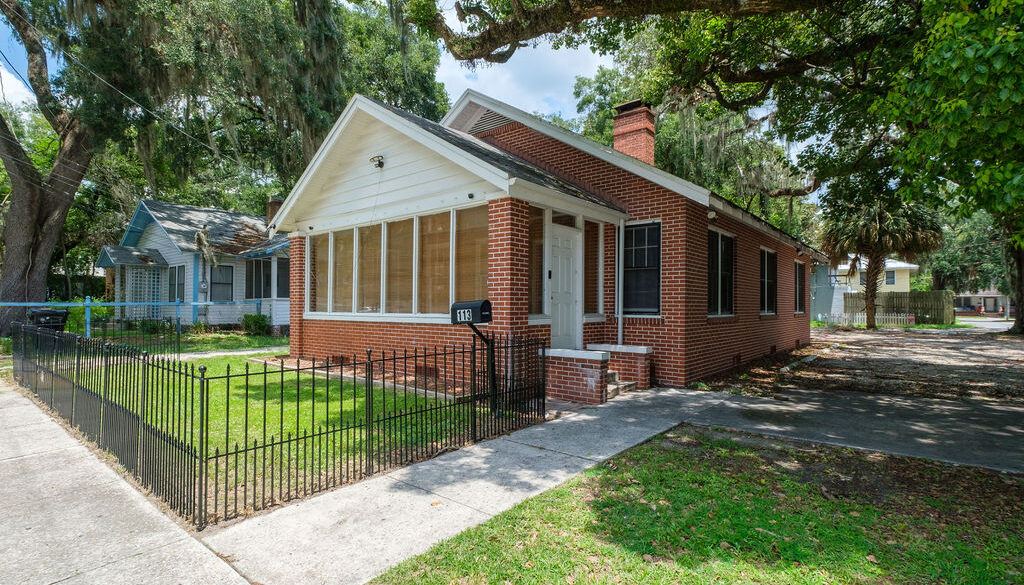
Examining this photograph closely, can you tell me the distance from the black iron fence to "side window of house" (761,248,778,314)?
8652 millimetres

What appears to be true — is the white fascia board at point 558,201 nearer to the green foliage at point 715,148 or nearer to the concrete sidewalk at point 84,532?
the concrete sidewalk at point 84,532

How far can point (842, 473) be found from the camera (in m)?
4.53

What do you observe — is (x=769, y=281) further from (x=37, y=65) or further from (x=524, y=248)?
(x=37, y=65)

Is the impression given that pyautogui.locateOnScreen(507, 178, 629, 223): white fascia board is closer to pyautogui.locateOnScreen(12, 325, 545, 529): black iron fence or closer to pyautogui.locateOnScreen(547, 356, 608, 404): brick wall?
pyautogui.locateOnScreen(12, 325, 545, 529): black iron fence

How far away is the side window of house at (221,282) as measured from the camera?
64.4 ft

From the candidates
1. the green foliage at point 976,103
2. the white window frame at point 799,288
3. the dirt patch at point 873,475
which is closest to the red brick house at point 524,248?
the dirt patch at point 873,475

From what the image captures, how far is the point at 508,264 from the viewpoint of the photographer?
23.5 ft

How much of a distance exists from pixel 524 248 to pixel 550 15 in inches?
159

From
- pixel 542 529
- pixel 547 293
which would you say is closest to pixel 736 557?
pixel 542 529

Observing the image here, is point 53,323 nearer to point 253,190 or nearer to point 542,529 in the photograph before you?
point 542,529

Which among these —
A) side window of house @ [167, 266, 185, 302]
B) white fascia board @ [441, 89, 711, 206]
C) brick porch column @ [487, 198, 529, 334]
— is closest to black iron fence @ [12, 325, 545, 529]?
brick porch column @ [487, 198, 529, 334]

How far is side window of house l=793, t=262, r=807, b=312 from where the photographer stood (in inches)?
622

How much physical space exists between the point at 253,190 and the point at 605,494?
36.4m

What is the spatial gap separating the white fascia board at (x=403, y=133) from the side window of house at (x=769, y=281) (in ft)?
28.2
